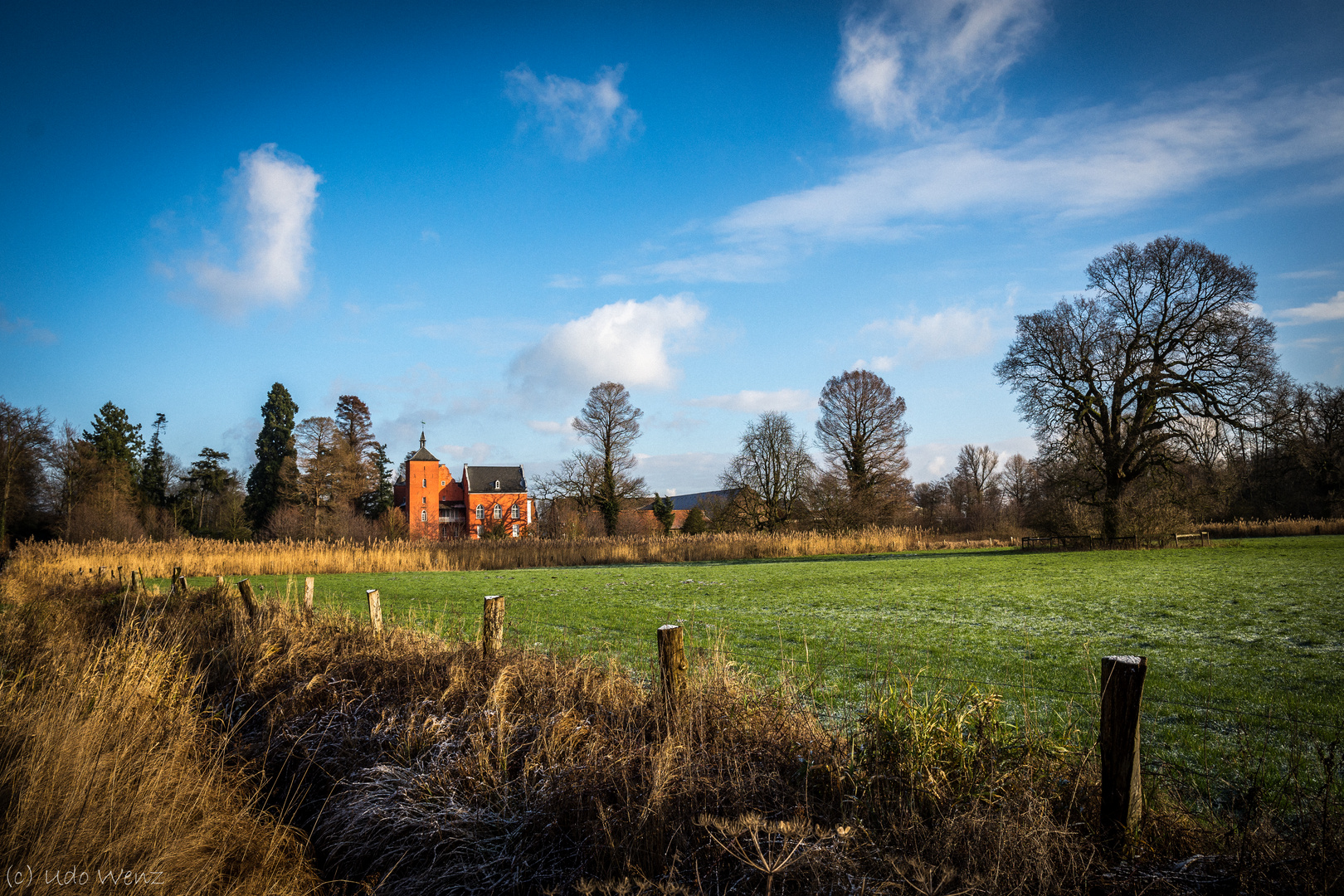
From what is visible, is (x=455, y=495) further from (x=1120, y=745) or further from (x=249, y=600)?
(x=1120, y=745)

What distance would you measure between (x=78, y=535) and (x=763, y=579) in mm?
34400

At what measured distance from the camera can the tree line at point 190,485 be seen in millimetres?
32562

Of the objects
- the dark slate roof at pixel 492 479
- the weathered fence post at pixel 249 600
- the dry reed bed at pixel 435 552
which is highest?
the dark slate roof at pixel 492 479

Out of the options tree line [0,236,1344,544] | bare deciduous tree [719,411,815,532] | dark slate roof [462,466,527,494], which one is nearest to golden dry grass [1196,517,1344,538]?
tree line [0,236,1344,544]

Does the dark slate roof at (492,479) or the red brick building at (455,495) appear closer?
the red brick building at (455,495)

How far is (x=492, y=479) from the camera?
6631 cm

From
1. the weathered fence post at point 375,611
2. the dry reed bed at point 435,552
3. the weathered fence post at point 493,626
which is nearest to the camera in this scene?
the weathered fence post at point 493,626

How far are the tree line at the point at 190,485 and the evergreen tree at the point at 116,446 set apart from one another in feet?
0.23

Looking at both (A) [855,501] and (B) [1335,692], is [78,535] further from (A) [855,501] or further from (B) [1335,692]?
(B) [1335,692]

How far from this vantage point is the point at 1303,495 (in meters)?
31.5

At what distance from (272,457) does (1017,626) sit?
51.0 metres

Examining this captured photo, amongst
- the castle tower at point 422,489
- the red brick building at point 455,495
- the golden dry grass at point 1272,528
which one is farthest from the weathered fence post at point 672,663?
the castle tower at point 422,489

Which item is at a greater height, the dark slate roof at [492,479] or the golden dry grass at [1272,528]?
the dark slate roof at [492,479]

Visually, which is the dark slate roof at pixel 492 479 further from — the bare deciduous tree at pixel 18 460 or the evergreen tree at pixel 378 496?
the bare deciduous tree at pixel 18 460
